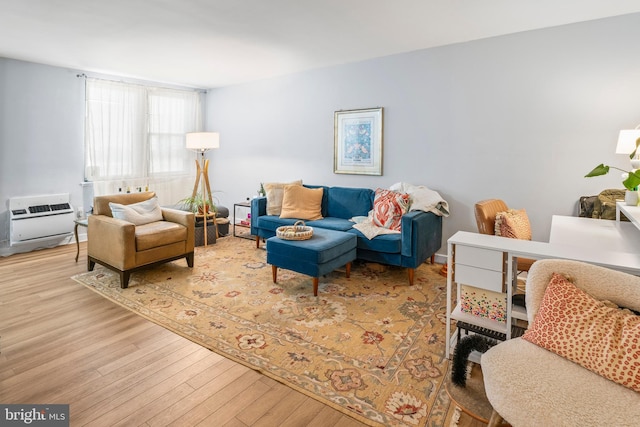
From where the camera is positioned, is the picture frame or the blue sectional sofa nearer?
the blue sectional sofa

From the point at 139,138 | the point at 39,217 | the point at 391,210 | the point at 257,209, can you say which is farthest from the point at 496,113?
the point at 39,217

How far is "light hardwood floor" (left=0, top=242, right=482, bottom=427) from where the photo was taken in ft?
5.58

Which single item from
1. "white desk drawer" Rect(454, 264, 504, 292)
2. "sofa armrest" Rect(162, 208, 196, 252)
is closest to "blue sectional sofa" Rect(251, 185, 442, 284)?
"sofa armrest" Rect(162, 208, 196, 252)

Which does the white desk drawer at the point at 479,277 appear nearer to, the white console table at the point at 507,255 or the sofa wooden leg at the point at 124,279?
the white console table at the point at 507,255

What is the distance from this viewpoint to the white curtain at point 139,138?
5.02m

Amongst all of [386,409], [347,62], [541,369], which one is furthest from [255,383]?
[347,62]

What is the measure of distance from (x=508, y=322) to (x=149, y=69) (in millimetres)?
5184

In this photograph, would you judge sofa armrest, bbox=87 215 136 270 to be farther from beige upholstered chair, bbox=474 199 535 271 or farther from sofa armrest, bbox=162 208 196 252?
beige upholstered chair, bbox=474 199 535 271

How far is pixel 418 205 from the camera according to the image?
12.2 feet

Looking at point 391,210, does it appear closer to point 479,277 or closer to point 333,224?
point 333,224

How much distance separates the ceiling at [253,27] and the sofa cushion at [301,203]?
5.40ft

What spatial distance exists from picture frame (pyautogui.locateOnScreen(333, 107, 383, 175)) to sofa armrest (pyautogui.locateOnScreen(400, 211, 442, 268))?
109 cm

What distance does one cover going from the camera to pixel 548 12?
294 cm

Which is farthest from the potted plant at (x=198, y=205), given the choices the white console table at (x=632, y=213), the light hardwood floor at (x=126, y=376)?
the white console table at (x=632, y=213)
